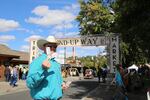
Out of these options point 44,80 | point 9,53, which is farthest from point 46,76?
point 9,53

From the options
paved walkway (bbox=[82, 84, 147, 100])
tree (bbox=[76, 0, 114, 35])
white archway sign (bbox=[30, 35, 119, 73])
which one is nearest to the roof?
tree (bbox=[76, 0, 114, 35])

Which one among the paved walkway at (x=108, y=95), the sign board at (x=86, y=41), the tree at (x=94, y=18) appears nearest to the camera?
the paved walkway at (x=108, y=95)

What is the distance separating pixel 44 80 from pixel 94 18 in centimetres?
3647

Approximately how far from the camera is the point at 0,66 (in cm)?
4591

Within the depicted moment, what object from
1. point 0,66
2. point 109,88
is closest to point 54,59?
point 109,88

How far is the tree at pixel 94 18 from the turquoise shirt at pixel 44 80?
3455cm

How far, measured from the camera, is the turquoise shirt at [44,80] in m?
5.78

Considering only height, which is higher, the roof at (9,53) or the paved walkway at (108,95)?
the roof at (9,53)

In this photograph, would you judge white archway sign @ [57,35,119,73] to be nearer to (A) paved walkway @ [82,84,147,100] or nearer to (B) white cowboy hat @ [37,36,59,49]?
(A) paved walkway @ [82,84,147,100]

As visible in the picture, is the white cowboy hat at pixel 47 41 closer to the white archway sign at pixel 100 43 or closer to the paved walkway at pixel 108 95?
the paved walkway at pixel 108 95

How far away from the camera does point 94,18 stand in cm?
4219

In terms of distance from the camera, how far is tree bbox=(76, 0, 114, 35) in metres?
41.5

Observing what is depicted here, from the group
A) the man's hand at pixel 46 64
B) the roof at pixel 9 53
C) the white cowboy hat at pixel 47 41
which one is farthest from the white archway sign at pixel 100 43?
the man's hand at pixel 46 64

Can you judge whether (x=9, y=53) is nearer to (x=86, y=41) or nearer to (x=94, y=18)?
(x=94, y=18)
